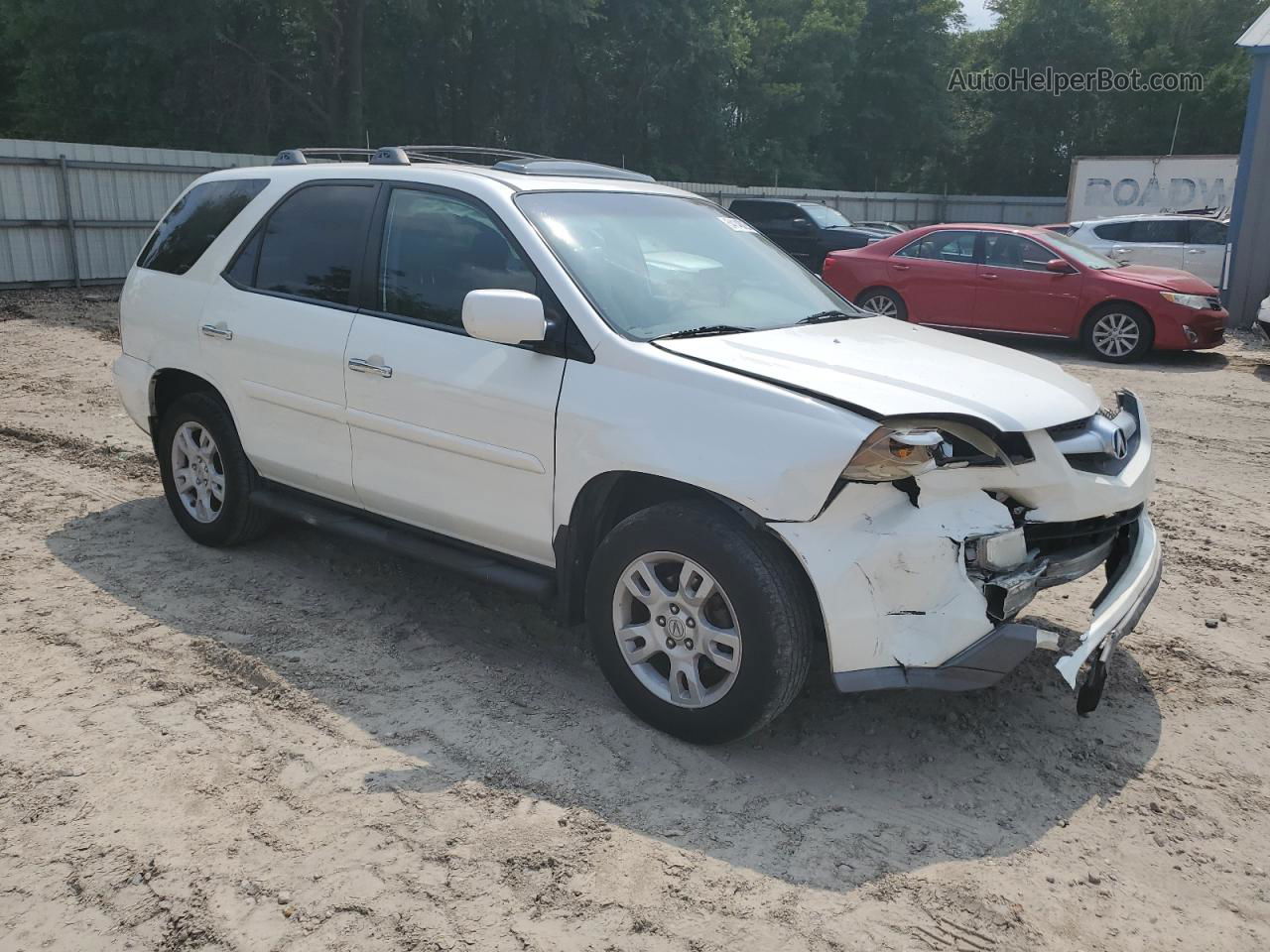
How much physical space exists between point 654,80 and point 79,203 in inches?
965

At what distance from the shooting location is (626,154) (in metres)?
38.0

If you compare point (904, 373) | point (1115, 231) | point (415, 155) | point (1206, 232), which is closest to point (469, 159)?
point (415, 155)

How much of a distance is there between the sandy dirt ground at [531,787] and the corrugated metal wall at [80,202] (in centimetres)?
1249

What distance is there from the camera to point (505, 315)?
3.66 metres

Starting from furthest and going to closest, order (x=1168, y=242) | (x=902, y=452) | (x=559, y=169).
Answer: (x=1168, y=242) < (x=559, y=169) < (x=902, y=452)

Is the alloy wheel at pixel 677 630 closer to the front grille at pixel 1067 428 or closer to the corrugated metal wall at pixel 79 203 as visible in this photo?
the front grille at pixel 1067 428

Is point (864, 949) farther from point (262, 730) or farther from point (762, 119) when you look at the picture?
point (762, 119)

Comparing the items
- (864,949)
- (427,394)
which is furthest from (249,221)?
(864,949)

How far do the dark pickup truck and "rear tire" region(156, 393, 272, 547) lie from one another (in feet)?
52.2

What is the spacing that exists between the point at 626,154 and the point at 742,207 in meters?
17.4

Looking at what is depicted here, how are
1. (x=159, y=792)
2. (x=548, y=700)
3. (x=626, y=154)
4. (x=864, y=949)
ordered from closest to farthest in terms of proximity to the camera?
(x=864, y=949)
(x=159, y=792)
(x=548, y=700)
(x=626, y=154)

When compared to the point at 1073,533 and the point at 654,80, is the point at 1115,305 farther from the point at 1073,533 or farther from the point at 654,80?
the point at 654,80

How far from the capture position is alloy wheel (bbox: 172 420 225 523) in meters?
5.30

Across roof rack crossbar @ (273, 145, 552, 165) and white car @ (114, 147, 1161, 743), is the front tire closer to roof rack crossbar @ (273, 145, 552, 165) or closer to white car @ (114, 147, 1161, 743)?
white car @ (114, 147, 1161, 743)
